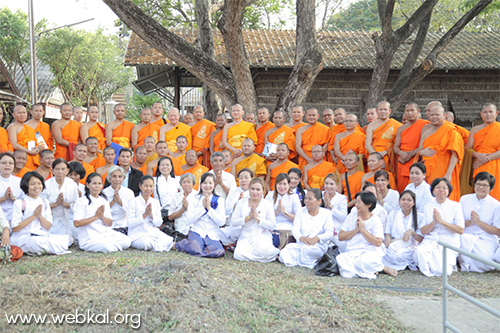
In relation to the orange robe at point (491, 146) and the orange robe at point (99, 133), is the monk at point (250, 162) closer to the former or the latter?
the orange robe at point (99, 133)

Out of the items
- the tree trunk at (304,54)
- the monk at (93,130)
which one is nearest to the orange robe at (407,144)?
the tree trunk at (304,54)

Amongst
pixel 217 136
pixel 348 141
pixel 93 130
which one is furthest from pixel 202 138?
pixel 348 141

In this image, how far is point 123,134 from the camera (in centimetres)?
852

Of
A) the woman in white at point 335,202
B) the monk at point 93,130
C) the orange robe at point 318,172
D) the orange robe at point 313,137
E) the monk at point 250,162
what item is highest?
the monk at point 93,130

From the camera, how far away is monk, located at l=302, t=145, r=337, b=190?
7.27 metres

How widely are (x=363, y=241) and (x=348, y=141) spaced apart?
2657 millimetres

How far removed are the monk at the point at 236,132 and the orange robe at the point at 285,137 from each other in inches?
15.0

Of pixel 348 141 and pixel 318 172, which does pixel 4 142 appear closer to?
pixel 318 172

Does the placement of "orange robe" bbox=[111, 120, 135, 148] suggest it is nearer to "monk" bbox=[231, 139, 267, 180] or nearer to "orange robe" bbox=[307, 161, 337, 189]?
"monk" bbox=[231, 139, 267, 180]

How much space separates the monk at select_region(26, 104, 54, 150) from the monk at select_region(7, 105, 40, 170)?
0.13 m

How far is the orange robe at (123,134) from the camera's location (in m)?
8.39

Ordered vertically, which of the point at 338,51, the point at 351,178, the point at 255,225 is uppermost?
the point at 338,51

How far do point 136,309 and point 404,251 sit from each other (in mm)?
3307

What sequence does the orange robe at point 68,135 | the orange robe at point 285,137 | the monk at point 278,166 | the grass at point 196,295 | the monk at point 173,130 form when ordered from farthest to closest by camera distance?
the monk at point 173,130 → the orange robe at point 68,135 → the orange robe at point 285,137 → the monk at point 278,166 → the grass at point 196,295
